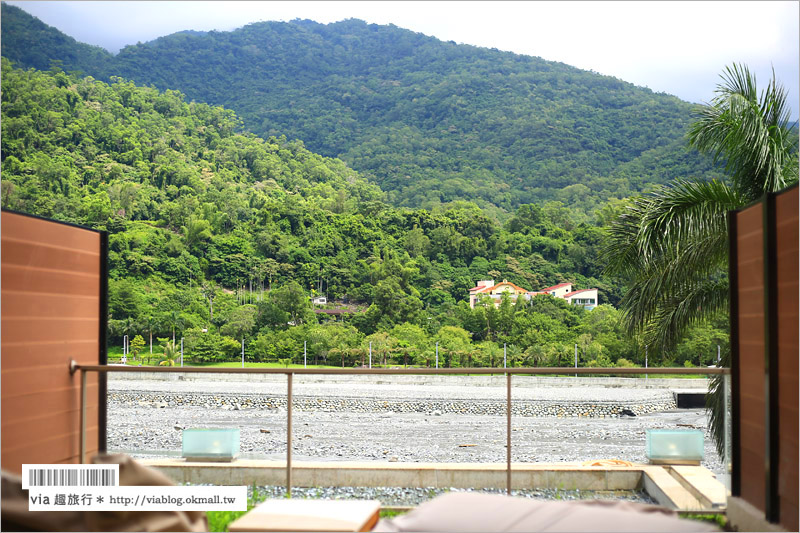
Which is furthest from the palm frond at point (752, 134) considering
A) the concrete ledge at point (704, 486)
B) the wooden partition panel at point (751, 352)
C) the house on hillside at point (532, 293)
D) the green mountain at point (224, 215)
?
the green mountain at point (224, 215)

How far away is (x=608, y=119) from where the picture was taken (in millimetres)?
71188

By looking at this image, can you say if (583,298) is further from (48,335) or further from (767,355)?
(48,335)

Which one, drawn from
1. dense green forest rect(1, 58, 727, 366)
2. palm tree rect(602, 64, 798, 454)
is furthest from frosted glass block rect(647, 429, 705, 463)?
dense green forest rect(1, 58, 727, 366)

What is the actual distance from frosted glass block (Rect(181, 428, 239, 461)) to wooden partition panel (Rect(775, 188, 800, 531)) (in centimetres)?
313

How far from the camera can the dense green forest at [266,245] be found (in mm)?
50906

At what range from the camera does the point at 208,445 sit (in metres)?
4.26

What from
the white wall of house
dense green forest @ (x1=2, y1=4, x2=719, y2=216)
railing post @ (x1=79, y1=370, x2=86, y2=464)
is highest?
dense green forest @ (x1=2, y1=4, x2=719, y2=216)

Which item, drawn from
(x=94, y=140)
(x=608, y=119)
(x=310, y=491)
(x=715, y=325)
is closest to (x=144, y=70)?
(x=94, y=140)

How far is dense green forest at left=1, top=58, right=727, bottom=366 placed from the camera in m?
50.9

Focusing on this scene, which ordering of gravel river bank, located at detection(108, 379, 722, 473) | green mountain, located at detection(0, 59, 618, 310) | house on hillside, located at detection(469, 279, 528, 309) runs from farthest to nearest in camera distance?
green mountain, located at detection(0, 59, 618, 310), house on hillside, located at detection(469, 279, 528, 309), gravel river bank, located at detection(108, 379, 722, 473)

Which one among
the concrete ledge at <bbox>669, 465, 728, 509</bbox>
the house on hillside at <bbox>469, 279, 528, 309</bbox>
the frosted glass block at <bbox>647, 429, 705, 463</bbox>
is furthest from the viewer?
the house on hillside at <bbox>469, 279, 528, 309</bbox>

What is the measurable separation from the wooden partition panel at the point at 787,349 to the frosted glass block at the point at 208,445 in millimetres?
3127

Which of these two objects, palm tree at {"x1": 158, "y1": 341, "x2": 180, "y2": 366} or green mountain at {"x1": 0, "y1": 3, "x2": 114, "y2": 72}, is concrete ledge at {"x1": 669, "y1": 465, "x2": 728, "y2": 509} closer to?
palm tree at {"x1": 158, "y1": 341, "x2": 180, "y2": 366}

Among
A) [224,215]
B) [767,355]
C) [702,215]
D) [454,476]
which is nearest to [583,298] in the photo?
[224,215]
